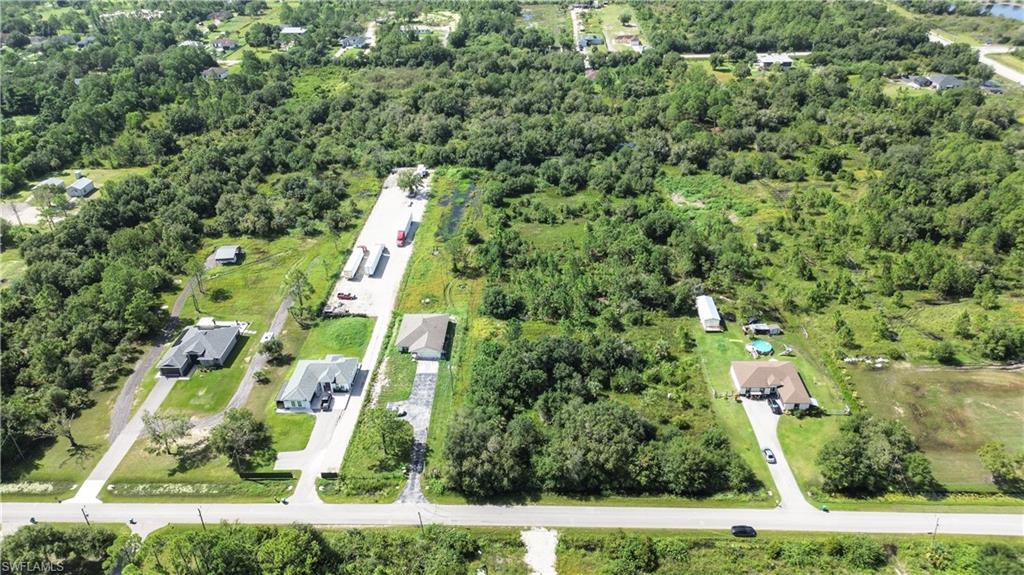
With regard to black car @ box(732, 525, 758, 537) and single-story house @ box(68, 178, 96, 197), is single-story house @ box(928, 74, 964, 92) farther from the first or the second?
single-story house @ box(68, 178, 96, 197)

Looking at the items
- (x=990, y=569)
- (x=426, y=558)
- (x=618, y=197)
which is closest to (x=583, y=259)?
(x=618, y=197)

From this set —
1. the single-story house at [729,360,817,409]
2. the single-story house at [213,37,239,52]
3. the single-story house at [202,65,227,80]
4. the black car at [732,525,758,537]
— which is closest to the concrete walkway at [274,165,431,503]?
the black car at [732,525,758,537]

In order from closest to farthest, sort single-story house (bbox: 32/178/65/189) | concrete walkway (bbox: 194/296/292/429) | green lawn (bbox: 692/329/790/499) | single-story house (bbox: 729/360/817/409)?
1. green lawn (bbox: 692/329/790/499)
2. single-story house (bbox: 729/360/817/409)
3. concrete walkway (bbox: 194/296/292/429)
4. single-story house (bbox: 32/178/65/189)

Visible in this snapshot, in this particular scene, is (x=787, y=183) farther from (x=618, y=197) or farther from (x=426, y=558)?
(x=426, y=558)

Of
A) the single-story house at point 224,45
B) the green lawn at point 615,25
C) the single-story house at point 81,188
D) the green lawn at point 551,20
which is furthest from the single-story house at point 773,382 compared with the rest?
the single-story house at point 224,45

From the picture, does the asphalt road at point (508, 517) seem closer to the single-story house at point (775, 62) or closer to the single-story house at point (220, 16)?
the single-story house at point (775, 62)

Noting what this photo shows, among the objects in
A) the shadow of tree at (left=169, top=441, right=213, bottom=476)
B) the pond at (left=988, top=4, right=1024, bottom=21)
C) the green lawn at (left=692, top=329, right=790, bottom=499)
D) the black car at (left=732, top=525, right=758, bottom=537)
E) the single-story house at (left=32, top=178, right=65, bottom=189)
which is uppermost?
the pond at (left=988, top=4, right=1024, bottom=21)

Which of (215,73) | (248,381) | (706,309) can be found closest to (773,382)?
(706,309)
